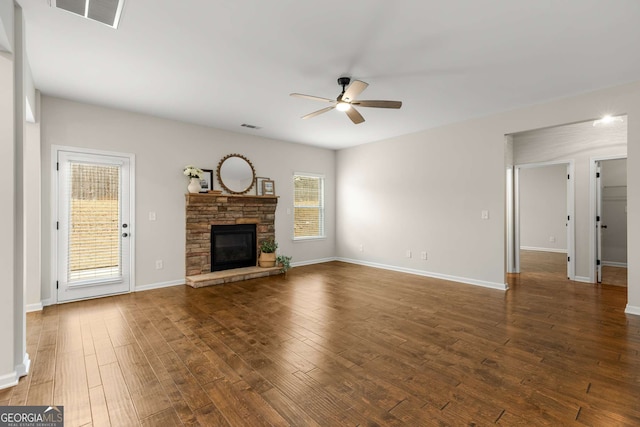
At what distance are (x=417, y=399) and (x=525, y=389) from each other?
0.78m

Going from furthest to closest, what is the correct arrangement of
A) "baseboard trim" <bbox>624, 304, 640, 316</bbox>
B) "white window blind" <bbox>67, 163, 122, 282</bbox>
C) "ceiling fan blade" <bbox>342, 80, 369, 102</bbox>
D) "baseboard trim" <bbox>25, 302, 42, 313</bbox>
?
"white window blind" <bbox>67, 163, 122, 282</bbox> < "baseboard trim" <bbox>25, 302, 42, 313</bbox> < "baseboard trim" <bbox>624, 304, 640, 316</bbox> < "ceiling fan blade" <bbox>342, 80, 369, 102</bbox>

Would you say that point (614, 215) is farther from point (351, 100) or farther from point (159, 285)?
point (159, 285)

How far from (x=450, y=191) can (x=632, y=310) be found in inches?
108

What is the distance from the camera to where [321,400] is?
194cm

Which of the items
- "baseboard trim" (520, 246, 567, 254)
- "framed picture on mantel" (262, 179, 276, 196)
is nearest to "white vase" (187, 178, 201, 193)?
"framed picture on mantel" (262, 179, 276, 196)

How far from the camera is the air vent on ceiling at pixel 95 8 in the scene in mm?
2172

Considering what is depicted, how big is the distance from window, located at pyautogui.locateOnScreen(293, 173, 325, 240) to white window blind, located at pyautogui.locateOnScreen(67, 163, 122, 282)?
3404 millimetres

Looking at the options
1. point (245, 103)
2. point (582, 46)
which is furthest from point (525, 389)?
point (245, 103)

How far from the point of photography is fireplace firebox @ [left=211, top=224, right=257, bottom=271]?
546 cm

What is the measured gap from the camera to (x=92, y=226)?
426 cm

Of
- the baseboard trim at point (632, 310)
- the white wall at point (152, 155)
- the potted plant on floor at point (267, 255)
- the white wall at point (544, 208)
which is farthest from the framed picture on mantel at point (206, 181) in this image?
the white wall at point (544, 208)

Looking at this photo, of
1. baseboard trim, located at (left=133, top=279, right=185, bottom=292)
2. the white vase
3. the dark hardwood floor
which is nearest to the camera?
the dark hardwood floor

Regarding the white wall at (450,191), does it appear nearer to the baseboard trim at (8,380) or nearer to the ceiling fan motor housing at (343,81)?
the ceiling fan motor housing at (343,81)

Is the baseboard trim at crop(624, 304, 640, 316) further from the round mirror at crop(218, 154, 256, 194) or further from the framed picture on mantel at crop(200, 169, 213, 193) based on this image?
the framed picture on mantel at crop(200, 169, 213, 193)
